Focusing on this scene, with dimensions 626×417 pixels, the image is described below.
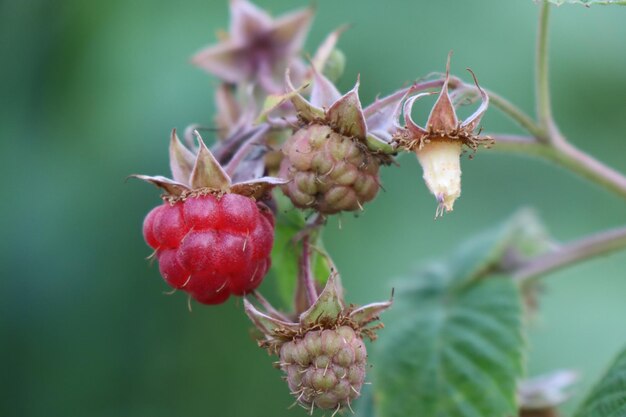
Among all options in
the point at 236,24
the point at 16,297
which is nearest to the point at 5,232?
the point at 16,297

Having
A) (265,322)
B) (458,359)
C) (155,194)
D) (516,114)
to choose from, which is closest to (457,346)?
(458,359)

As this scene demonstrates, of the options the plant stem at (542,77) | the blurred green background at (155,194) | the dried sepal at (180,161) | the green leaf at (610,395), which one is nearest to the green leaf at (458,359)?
the green leaf at (610,395)

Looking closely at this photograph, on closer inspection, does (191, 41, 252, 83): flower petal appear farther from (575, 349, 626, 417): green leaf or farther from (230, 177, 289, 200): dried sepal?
(575, 349, 626, 417): green leaf

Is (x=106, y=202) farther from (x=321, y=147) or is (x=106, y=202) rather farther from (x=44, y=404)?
Result: (x=321, y=147)

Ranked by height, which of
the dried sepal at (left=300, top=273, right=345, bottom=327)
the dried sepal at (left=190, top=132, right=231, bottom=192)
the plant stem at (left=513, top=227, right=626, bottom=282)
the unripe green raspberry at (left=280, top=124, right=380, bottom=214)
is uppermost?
the plant stem at (left=513, top=227, right=626, bottom=282)

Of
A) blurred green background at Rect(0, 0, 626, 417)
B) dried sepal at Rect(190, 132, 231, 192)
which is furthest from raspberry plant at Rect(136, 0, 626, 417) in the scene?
blurred green background at Rect(0, 0, 626, 417)

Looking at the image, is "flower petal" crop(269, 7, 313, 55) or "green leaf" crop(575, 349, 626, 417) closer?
"green leaf" crop(575, 349, 626, 417)

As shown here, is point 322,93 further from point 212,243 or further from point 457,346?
point 457,346
